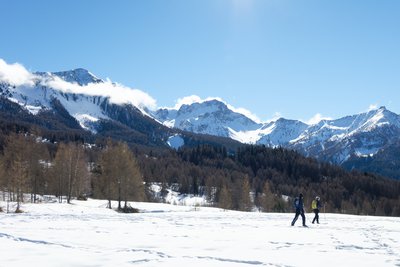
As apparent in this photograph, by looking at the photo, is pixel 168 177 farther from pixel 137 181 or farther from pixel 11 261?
pixel 11 261

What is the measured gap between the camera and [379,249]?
1755 centimetres

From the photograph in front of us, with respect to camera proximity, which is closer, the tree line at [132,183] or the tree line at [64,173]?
the tree line at [64,173]

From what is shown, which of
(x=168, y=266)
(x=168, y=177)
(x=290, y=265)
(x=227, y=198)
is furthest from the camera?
(x=168, y=177)

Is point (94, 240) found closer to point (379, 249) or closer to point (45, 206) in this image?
point (379, 249)

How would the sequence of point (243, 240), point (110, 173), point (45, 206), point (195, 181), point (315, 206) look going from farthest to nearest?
point (195, 181), point (110, 173), point (45, 206), point (315, 206), point (243, 240)

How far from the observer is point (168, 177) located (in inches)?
7244

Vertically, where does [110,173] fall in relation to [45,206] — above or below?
above

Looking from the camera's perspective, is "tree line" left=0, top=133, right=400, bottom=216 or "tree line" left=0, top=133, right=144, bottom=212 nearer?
"tree line" left=0, top=133, right=144, bottom=212

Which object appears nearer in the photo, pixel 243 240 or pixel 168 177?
pixel 243 240

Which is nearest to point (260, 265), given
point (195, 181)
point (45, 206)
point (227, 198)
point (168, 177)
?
point (45, 206)

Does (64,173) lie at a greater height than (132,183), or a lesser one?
greater

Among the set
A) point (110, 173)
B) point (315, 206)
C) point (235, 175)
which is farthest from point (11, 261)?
point (235, 175)

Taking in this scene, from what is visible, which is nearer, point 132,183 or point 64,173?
point 132,183

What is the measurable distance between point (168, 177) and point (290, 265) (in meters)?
173
